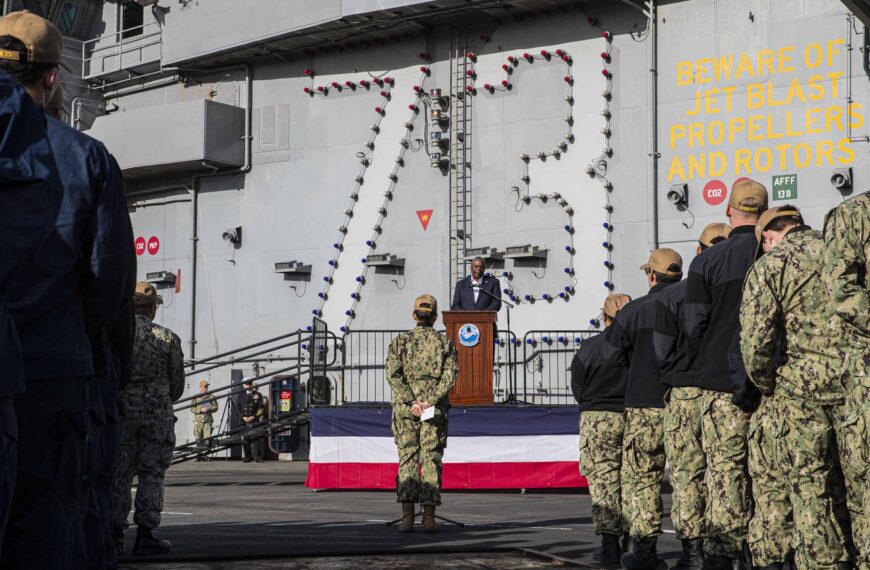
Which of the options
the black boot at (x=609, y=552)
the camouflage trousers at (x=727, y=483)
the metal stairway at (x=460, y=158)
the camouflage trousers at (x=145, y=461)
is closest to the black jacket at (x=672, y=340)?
the camouflage trousers at (x=727, y=483)

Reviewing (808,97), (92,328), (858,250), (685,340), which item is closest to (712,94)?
(808,97)

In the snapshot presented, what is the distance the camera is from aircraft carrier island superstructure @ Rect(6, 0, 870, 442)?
16.5m

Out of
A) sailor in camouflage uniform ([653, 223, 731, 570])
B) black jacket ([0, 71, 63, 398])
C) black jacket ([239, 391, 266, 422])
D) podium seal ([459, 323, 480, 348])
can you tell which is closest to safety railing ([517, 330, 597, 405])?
podium seal ([459, 323, 480, 348])

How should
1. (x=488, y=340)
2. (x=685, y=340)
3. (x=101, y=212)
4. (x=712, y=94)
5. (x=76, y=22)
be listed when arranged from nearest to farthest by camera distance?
(x=101, y=212) < (x=685, y=340) < (x=488, y=340) < (x=712, y=94) < (x=76, y=22)

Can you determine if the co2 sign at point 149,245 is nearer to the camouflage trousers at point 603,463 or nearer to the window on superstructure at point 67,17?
the window on superstructure at point 67,17

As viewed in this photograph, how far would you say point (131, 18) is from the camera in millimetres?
25703

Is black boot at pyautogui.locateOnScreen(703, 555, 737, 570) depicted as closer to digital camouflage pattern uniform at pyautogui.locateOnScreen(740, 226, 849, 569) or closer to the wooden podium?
digital camouflage pattern uniform at pyautogui.locateOnScreen(740, 226, 849, 569)

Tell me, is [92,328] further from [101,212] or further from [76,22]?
[76,22]

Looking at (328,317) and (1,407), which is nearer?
(1,407)

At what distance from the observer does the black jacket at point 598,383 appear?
27.0ft

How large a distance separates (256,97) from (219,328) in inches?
170

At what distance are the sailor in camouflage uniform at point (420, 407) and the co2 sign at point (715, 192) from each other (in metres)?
7.45

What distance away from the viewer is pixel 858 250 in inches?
175

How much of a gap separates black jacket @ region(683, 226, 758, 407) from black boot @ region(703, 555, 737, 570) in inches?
34.9
